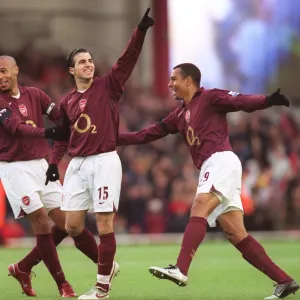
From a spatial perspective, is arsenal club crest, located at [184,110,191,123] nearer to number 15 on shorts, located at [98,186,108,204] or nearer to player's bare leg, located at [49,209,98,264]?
number 15 on shorts, located at [98,186,108,204]

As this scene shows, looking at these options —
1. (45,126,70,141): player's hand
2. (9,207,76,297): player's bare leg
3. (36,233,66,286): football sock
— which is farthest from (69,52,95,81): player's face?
(36,233,66,286): football sock

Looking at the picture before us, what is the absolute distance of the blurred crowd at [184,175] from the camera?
19812 millimetres

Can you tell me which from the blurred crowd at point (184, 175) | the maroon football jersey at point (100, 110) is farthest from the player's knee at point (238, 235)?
the blurred crowd at point (184, 175)

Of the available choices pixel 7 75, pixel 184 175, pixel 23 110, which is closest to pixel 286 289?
pixel 23 110

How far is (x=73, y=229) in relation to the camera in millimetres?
9922

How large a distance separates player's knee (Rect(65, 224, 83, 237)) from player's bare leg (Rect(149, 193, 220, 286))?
103 cm

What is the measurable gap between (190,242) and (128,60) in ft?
5.51

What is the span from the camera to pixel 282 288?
964 centimetres

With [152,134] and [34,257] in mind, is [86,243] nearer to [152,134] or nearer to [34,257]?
[34,257]

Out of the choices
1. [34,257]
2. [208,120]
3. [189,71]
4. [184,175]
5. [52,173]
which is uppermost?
[189,71]

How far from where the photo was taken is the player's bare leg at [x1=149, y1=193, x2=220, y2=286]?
9.02 m

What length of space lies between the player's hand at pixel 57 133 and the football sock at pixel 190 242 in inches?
55.8

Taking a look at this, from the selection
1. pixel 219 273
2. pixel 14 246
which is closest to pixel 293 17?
pixel 14 246

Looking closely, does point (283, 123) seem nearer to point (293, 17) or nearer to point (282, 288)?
point (293, 17)
